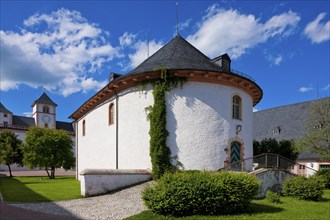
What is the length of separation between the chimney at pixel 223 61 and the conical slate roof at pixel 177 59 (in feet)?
1.51

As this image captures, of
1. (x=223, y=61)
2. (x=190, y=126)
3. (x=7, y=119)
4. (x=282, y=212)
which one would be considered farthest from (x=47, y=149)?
(x=7, y=119)

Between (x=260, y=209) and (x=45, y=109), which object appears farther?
(x=45, y=109)

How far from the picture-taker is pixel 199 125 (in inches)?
664

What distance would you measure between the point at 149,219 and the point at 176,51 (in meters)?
12.6

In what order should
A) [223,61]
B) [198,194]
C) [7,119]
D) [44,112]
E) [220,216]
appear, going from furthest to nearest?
1. [44,112]
2. [7,119]
3. [223,61]
4. [198,194]
5. [220,216]

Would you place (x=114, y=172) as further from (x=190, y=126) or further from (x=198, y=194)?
(x=198, y=194)

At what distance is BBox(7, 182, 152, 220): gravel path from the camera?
10.2 meters

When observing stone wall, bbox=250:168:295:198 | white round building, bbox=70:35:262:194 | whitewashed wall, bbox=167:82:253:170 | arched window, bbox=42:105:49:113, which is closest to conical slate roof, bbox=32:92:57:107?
arched window, bbox=42:105:49:113

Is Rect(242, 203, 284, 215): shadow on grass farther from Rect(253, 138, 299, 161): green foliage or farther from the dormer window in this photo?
Rect(253, 138, 299, 161): green foliage

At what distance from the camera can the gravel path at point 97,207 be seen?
33.3ft

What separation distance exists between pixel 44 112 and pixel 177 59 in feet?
197

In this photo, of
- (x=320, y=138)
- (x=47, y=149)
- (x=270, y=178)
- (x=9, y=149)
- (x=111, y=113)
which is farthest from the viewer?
(x=9, y=149)

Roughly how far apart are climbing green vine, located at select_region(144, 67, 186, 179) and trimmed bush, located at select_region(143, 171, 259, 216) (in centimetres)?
613

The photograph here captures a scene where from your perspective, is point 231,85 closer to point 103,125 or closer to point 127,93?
point 127,93
